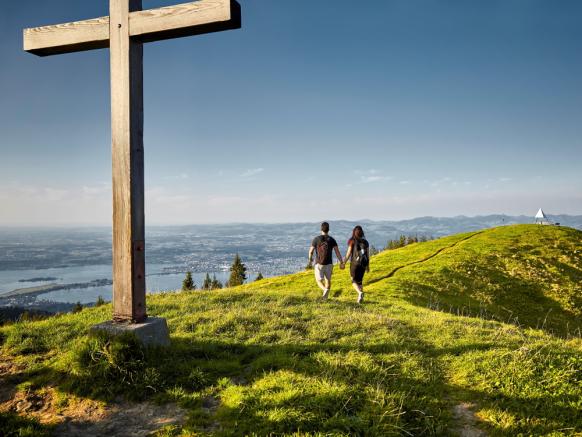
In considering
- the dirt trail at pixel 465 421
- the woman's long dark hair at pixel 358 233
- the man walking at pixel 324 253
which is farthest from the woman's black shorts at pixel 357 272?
the dirt trail at pixel 465 421

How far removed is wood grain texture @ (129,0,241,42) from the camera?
20.7 ft

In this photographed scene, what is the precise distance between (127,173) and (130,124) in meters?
0.93

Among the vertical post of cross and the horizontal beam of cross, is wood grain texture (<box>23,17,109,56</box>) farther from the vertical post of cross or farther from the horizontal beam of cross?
the vertical post of cross

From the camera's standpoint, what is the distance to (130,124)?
6809mm

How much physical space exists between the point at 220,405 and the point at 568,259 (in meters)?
56.8

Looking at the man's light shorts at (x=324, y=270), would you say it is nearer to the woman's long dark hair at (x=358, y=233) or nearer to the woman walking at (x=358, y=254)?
the woman walking at (x=358, y=254)

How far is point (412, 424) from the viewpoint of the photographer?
492 centimetres

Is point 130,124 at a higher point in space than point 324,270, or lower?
higher

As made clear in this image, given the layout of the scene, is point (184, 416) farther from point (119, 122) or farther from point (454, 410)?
point (119, 122)

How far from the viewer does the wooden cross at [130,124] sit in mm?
6754

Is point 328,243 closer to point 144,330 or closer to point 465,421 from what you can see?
point 144,330

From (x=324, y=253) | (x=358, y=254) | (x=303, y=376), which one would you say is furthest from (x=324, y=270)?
(x=303, y=376)

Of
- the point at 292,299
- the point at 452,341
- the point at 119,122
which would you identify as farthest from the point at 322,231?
the point at 119,122

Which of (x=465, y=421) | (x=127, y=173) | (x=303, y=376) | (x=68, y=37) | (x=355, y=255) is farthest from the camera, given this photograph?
(x=355, y=255)
